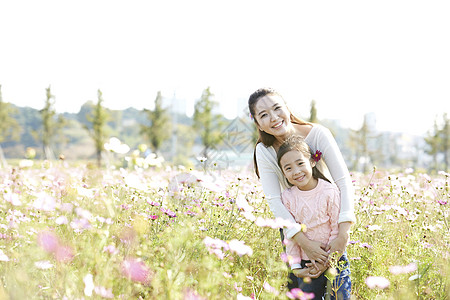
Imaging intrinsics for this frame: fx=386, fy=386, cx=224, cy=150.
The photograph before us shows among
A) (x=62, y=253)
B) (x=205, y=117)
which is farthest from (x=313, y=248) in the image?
(x=205, y=117)

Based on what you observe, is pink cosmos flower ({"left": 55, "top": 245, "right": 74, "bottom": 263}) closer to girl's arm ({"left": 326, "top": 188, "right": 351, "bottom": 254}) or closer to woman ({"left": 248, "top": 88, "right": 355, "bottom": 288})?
woman ({"left": 248, "top": 88, "right": 355, "bottom": 288})

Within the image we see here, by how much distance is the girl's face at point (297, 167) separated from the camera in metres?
2.10

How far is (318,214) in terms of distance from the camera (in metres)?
2.13

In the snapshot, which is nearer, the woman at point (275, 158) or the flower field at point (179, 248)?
the flower field at point (179, 248)

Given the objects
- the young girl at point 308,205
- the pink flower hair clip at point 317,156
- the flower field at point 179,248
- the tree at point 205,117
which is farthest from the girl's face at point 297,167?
the tree at point 205,117

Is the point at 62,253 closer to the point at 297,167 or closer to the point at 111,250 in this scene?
the point at 111,250

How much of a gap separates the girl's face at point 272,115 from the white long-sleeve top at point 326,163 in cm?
19

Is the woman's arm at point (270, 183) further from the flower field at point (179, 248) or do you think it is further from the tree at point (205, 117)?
the tree at point (205, 117)

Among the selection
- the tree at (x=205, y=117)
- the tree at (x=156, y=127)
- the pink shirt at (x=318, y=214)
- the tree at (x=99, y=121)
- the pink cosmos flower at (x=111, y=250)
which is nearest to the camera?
the pink cosmos flower at (x=111, y=250)

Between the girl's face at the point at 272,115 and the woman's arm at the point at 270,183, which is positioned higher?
the girl's face at the point at 272,115

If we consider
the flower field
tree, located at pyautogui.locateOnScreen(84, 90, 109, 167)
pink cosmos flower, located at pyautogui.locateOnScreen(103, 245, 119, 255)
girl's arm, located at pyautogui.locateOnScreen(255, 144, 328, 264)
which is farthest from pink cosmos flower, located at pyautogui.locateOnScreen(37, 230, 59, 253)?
tree, located at pyautogui.locateOnScreen(84, 90, 109, 167)

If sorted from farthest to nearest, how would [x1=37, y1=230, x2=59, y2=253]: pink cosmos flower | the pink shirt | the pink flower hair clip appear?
the pink flower hair clip
the pink shirt
[x1=37, y1=230, x2=59, y2=253]: pink cosmos flower

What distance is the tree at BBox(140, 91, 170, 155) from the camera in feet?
85.0

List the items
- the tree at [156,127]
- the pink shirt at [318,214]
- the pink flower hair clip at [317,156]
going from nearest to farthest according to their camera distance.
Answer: the pink shirt at [318,214]
the pink flower hair clip at [317,156]
the tree at [156,127]
